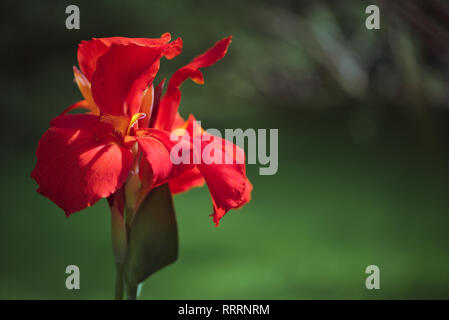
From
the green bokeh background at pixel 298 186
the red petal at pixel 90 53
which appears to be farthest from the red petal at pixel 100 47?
the green bokeh background at pixel 298 186

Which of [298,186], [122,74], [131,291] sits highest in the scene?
[298,186]

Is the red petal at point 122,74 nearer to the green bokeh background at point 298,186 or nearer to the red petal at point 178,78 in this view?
the red petal at point 178,78

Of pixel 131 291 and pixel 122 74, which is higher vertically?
pixel 122 74

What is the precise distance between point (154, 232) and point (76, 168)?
0.06m

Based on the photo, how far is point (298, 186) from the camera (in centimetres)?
131

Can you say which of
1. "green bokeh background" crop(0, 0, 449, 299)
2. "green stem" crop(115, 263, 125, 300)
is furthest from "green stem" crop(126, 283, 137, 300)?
"green bokeh background" crop(0, 0, 449, 299)

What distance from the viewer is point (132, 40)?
0.27 metres

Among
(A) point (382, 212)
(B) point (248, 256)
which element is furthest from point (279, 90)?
(B) point (248, 256)

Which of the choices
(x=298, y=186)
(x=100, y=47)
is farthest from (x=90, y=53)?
(x=298, y=186)

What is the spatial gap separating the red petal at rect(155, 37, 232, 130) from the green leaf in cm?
4

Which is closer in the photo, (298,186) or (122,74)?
(122,74)

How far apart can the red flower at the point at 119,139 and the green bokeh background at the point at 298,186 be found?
284 mm

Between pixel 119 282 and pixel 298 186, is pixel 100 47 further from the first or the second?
pixel 298 186
